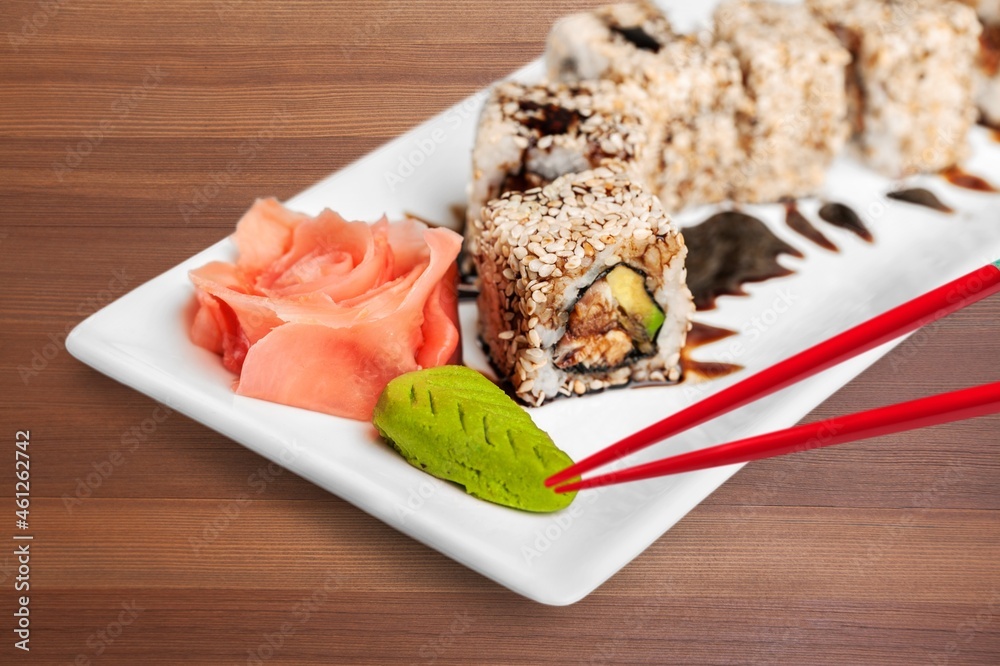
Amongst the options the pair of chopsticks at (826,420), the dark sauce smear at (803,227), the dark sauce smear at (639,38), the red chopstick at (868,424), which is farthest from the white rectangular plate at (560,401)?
the dark sauce smear at (639,38)

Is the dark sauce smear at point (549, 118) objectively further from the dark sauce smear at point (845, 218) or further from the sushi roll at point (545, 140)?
the dark sauce smear at point (845, 218)

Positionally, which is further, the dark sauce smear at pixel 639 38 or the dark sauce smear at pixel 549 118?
the dark sauce smear at pixel 639 38

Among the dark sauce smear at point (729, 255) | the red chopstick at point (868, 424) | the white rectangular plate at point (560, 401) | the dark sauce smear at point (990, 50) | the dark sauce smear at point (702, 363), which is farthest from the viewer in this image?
the dark sauce smear at point (990, 50)

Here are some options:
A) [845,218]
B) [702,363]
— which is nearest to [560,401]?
[702,363]

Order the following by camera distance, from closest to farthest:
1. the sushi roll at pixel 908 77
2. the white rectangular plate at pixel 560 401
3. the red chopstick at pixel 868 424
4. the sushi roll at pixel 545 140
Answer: the red chopstick at pixel 868 424 < the white rectangular plate at pixel 560 401 < the sushi roll at pixel 545 140 < the sushi roll at pixel 908 77

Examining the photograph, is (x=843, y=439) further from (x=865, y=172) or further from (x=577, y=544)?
(x=865, y=172)

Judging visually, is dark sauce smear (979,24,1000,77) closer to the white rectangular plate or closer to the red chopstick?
the white rectangular plate

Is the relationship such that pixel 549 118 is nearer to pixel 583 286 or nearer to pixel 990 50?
pixel 583 286
